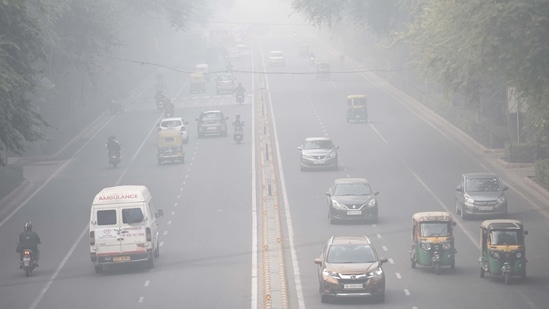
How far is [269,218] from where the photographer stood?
1622 inches

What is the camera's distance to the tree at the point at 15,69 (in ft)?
102

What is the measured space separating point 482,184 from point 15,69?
17.0 m

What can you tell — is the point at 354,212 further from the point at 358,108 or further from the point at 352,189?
the point at 358,108

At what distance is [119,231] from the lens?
105 ft

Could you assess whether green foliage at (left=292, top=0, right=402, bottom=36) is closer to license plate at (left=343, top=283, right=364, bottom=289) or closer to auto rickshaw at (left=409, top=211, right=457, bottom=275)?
auto rickshaw at (left=409, top=211, right=457, bottom=275)

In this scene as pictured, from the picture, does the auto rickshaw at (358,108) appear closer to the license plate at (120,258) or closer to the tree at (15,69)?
the tree at (15,69)

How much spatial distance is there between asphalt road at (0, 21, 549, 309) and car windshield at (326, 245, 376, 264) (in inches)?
44.9

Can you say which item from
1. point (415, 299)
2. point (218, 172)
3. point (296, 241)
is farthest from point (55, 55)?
point (415, 299)

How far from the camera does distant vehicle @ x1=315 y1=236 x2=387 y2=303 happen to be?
26.7m

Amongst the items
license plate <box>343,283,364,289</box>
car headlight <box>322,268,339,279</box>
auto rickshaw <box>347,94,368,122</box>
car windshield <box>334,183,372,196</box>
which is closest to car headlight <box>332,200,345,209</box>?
car windshield <box>334,183,372,196</box>

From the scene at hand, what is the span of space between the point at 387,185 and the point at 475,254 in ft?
49.2

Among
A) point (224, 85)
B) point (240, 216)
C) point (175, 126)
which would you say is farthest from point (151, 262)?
point (224, 85)

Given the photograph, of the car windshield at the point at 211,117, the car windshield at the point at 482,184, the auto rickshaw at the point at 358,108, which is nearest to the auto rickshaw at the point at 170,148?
the car windshield at the point at 211,117

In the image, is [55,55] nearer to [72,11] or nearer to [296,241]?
[72,11]
